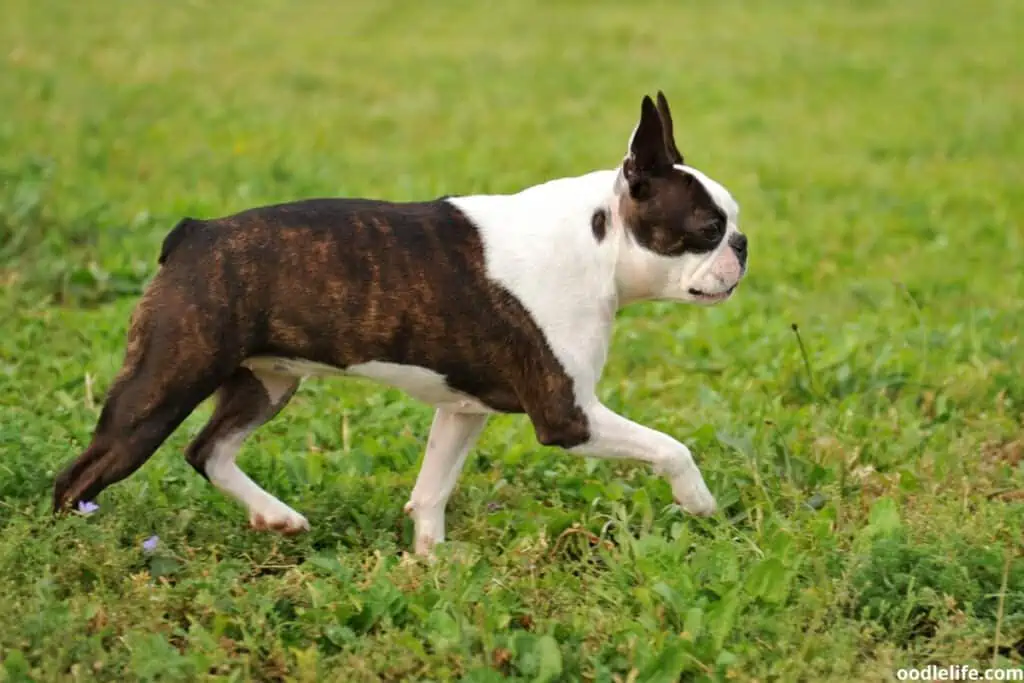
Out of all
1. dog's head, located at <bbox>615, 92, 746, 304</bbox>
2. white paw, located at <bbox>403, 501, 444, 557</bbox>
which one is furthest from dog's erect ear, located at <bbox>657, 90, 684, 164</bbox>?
white paw, located at <bbox>403, 501, 444, 557</bbox>

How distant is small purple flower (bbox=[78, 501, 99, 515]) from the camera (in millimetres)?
4902

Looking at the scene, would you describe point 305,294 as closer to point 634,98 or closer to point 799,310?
point 799,310

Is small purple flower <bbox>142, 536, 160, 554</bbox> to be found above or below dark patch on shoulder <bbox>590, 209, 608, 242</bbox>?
below

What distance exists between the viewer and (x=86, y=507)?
491cm

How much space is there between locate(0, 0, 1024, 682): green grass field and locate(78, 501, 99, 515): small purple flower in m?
0.09

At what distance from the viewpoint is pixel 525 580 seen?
4.81 meters

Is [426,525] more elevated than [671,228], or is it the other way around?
[671,228]

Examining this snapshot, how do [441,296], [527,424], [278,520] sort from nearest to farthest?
[441,296] → [278,520] → [527,424]

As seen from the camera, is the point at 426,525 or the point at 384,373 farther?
the point at 426,525

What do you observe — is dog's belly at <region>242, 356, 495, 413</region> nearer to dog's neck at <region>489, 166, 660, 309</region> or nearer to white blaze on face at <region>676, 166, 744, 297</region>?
dog's neck at <region>489, 166, 660, 309</region>

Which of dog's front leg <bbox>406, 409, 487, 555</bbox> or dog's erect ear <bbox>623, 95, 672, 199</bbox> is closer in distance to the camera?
dog's erect ear <bbox>623, 95, 672, 199</bbox>

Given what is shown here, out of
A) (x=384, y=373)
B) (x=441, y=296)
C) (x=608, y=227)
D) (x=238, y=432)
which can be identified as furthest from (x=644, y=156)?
(x=238, y=432)

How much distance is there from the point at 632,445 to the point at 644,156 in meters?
0.89

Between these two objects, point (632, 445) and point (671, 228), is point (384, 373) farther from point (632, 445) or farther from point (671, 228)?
point (671, 228)
